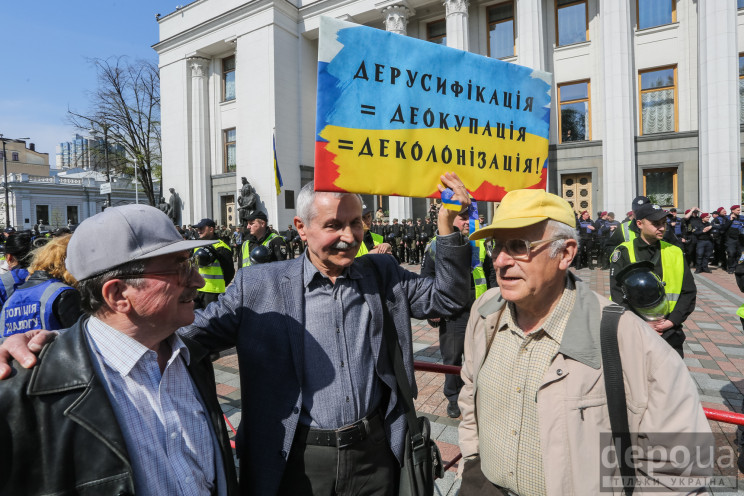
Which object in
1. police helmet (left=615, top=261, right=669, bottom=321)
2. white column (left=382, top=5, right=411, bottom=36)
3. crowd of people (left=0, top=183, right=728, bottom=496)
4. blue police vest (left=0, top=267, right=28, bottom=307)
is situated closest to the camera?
crowd of people (left=0, top=183, right=728, bottom=496)

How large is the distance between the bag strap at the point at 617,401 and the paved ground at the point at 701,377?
1353 mm

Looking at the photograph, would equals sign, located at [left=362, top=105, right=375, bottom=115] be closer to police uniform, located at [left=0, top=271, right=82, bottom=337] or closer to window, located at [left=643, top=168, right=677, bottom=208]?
police uniform, located at [left=0, top=271, right=82, bottom=337]

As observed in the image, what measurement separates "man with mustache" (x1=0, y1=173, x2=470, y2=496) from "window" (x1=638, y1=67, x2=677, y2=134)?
20.3 meters

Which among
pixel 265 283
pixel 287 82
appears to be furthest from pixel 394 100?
pixel 287 82

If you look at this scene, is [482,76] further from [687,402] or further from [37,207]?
[37,207]

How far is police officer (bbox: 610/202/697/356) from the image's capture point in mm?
3314

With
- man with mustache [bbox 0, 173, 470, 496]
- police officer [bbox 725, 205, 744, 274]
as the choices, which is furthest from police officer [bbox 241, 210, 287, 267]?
police officer [bbox 725, 205, 744, 274]

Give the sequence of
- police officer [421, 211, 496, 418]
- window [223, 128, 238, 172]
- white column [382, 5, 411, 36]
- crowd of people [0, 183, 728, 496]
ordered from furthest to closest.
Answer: window [223, 128, 238, 172], white column [382, 5, 411, 36], police officer [421, 211, 496, 418], crowd of people [0, 183, 728, 496]

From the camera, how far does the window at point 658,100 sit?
17.7 metres

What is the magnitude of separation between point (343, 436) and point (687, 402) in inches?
45.8

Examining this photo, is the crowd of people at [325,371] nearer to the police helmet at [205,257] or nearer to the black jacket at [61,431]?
the black jacket at [61,431]

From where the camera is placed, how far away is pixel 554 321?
1606mm

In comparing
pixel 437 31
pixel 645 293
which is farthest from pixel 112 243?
pixel 437 31

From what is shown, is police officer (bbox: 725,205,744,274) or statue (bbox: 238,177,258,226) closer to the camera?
police officer (bbox: 725,205,744,274)
